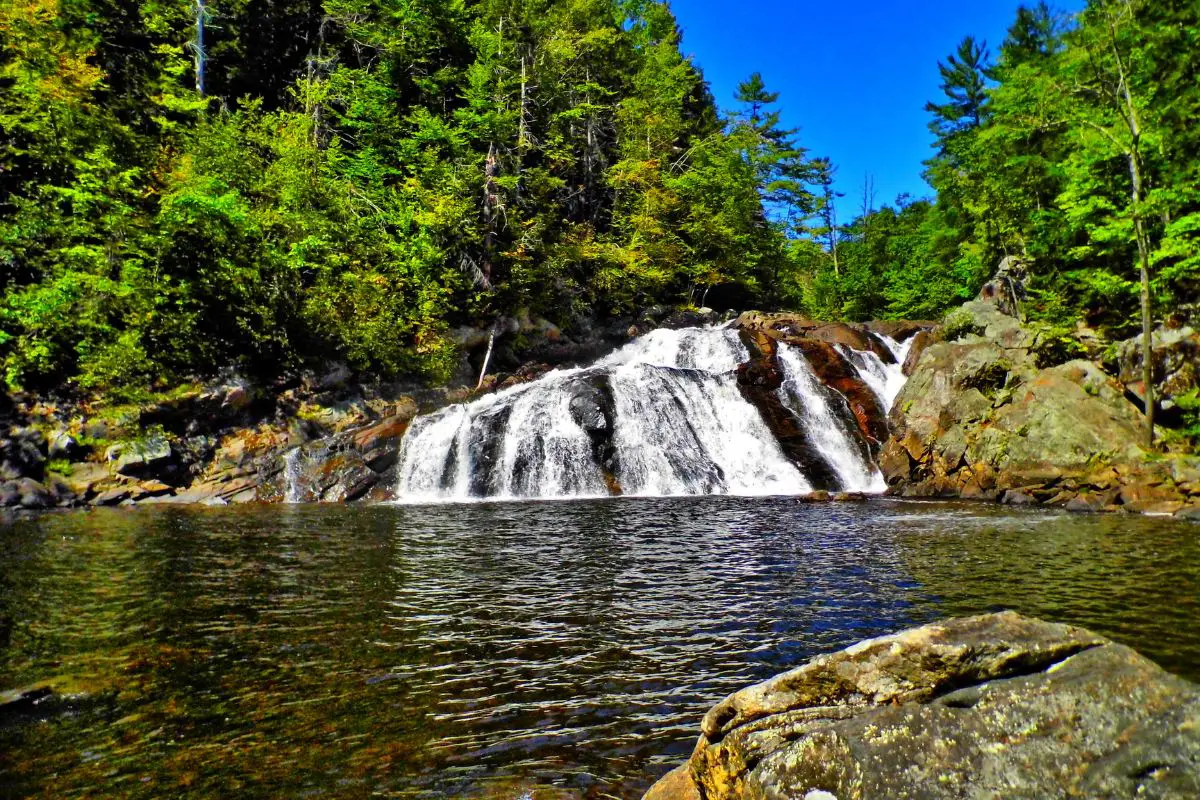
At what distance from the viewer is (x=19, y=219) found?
25406 mm

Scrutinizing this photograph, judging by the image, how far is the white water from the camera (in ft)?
80.7

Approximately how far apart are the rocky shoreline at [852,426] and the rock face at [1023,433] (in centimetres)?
5

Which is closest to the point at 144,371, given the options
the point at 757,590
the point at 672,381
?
the point at 672,381

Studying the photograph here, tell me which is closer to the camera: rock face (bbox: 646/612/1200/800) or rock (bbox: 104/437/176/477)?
rock face (bbox: 646/612/1200/800)

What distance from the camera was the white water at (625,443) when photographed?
24.6m

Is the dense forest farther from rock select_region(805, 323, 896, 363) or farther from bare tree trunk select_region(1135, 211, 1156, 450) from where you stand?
rock select_region(805, 323, 896, 363)

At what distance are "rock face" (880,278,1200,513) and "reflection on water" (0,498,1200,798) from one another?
11.5ft

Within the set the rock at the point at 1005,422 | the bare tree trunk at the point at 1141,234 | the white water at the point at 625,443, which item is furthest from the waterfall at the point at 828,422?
the bare tree trunk at the point at 1141,234

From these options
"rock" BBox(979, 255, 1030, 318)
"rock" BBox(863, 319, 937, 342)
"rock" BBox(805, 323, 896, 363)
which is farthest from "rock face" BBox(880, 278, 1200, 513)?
"rock" BBox(863, 319, 937, 342)

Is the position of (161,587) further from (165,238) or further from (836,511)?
(165,238)

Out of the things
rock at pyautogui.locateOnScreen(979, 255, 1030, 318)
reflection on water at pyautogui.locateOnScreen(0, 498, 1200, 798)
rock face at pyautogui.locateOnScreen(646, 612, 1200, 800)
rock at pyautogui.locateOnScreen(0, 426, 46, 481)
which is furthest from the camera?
rock at pyautogui.locateOnScreen(979, 255, 1030, 318)

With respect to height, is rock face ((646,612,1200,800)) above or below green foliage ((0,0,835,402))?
below

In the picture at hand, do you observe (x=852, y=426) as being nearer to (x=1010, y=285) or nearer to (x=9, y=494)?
(x=1010, y=285)

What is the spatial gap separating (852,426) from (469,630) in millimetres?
23334
